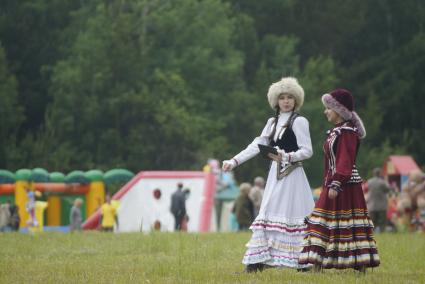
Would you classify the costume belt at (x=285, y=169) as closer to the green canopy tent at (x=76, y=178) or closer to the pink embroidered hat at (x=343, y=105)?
the pink embroidered hat at (x=343, y=105)

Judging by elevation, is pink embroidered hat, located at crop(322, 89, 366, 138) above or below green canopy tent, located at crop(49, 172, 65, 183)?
below

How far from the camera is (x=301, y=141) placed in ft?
39.8

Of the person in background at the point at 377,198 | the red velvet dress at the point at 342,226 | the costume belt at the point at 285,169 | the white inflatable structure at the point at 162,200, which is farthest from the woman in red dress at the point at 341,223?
the white inflatable structure at the point at 162,200

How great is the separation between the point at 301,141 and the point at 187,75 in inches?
2068

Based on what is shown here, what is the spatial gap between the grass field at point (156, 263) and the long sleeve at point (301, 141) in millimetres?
1155

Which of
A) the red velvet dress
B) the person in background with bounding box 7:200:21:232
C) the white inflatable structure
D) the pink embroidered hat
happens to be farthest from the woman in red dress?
the white inflatable structure

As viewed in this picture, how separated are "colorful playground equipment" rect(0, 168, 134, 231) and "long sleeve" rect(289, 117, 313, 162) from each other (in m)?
24.6

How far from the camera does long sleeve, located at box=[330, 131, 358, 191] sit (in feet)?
38.3

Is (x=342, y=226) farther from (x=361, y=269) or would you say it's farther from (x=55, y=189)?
(x=55, y=189)

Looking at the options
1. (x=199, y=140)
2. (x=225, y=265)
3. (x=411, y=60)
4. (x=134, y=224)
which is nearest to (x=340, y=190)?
(x=225, y=265)

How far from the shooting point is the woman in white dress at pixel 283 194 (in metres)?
11.9

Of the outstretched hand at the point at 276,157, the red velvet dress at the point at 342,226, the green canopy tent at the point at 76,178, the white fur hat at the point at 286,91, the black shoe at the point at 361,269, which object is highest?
the green canopy tent at the point at 76,178

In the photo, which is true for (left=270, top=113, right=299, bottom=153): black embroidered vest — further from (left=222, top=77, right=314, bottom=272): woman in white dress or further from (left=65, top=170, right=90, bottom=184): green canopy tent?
(left=65, top=170, right=90, bottom=184): green canopy tent

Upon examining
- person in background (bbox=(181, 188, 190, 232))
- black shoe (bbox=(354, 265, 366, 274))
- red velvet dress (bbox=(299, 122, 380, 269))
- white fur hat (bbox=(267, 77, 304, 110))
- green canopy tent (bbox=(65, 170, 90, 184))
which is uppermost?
green canopy tent (bbox=(65, 170, 90, 184))
